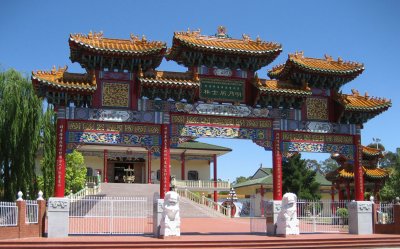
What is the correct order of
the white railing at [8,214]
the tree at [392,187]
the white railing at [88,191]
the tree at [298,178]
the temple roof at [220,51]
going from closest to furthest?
the white railing at [8,214]
the temple roof at [220,51]
the white railing at [88,191]
the tree at [392,187]
the tree at [298,178]

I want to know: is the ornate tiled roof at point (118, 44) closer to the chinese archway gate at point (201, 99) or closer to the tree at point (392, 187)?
the chinese archway gate at point (201, 99)

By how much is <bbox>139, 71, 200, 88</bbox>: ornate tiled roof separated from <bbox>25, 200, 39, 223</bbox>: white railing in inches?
220

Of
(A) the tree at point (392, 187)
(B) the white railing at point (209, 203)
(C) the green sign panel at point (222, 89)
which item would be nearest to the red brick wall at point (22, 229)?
(C) the green sign panel at point (222, 89)

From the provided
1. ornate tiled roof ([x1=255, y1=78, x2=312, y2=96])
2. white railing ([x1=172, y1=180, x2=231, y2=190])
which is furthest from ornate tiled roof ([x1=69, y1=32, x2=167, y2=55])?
white railing ([x1=172, y1=180, x2=231, y2=190])

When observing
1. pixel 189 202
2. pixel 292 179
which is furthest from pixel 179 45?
pixel 292 179

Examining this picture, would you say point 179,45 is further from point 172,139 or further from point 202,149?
point 202,149

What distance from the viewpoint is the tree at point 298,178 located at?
37875 millimetres

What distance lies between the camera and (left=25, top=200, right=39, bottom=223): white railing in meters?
16.9

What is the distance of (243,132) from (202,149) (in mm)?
25831

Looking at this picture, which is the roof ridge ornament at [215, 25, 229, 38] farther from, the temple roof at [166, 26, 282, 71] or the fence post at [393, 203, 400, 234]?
the fence post at [393, 203, 400, 234]

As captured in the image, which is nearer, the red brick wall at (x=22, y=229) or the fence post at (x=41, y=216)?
the red brick wall at (x=22, y=229)

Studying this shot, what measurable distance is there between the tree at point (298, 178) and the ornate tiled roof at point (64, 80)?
23246 millimetres

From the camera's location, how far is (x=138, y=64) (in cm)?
1842

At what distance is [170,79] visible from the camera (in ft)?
60.2
